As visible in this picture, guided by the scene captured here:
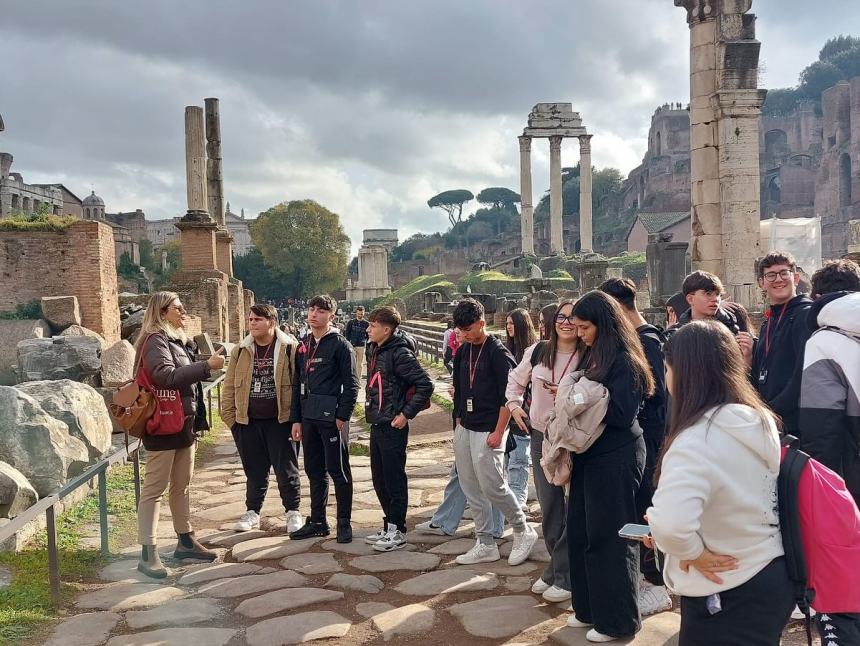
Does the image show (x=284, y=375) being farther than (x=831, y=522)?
Yes

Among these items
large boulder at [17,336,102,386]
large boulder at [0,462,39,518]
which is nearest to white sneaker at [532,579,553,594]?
large boulder at [0,462,39,518]

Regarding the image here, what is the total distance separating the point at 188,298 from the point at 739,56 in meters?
11.3

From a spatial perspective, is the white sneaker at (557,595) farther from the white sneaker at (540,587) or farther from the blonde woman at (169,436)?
the blonde woman at (169,436)

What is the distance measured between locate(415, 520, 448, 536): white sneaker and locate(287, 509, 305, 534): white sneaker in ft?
2.89

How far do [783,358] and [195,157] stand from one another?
17.2 meters

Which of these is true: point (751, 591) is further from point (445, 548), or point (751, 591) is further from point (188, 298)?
point (188, 298)

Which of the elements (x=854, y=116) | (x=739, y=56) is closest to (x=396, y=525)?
(x=739, y=56)

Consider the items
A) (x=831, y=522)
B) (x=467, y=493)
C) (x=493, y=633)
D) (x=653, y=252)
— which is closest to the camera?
(x=831, y=522)

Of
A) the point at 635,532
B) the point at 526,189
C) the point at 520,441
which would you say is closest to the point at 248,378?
the point at 520,441

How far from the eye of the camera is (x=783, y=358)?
422cm

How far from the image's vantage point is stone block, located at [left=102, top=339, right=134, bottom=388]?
9.84 m

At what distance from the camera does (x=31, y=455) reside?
568cm

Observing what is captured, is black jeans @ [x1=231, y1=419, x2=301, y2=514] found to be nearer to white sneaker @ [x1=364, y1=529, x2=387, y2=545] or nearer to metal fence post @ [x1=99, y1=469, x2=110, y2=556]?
white sneaker @ [x1=364, y1=529, x2=387, y2=545]

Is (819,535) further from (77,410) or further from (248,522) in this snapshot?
(77,410)
